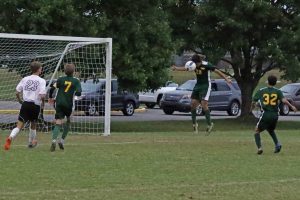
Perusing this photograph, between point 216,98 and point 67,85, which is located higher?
point 67,85

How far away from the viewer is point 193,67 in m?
17.7

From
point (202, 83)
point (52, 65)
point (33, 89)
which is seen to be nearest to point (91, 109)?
point (52, 65)

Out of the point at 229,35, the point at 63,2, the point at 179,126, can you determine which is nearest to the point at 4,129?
the point at 63,2

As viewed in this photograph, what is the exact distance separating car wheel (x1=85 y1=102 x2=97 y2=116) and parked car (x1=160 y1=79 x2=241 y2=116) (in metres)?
12.6

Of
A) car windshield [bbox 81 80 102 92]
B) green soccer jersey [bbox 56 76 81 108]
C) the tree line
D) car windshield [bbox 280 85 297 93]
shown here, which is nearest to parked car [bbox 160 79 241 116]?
car windshield [bbox 280 85 297 93]

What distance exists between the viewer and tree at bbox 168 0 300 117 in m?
28.8

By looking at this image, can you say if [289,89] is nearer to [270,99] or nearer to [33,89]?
[270,99]

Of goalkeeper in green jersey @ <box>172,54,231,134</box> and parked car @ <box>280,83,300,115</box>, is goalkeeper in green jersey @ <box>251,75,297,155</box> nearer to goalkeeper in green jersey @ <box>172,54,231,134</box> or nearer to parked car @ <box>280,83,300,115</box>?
goalkeeper in green jersey @ <box>172,54,231,134</box>

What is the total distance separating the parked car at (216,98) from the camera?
38.3 metres

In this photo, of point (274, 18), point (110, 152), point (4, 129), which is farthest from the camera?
point (274, 18)

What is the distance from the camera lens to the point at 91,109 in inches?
990

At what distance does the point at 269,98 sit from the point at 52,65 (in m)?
10.4

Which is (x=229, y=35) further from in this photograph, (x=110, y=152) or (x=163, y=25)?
(x=110, y=152)

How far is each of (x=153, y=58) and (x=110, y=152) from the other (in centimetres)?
1135
